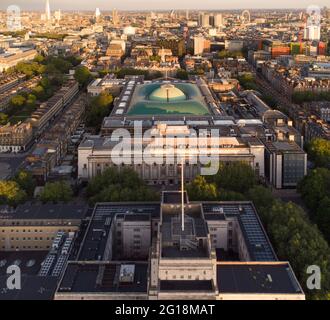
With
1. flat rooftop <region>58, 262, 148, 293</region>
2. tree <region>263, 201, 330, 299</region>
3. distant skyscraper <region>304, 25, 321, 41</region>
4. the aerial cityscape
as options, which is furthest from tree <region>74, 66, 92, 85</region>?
flat rooftop <region>58, 262, 148, 293</region>

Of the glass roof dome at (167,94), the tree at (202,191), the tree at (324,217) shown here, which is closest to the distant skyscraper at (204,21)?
the glass roof dome at (167,94)

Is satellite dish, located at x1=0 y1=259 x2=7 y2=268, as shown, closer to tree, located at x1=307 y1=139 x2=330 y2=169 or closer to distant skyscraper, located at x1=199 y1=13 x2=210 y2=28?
tree, located at x1=307 y1=139 x2=330 y2=169

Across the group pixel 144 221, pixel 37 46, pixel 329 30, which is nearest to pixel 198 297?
pixel 144 221

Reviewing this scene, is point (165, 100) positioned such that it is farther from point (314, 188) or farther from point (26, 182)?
point (314, 188)

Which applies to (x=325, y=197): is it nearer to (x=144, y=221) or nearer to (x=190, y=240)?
(x=144, y=221)

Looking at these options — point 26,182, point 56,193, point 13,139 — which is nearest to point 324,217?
point 56,193

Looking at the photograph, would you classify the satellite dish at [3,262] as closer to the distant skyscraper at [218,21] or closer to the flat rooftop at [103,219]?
→ the flat rooftop at [103,219]
